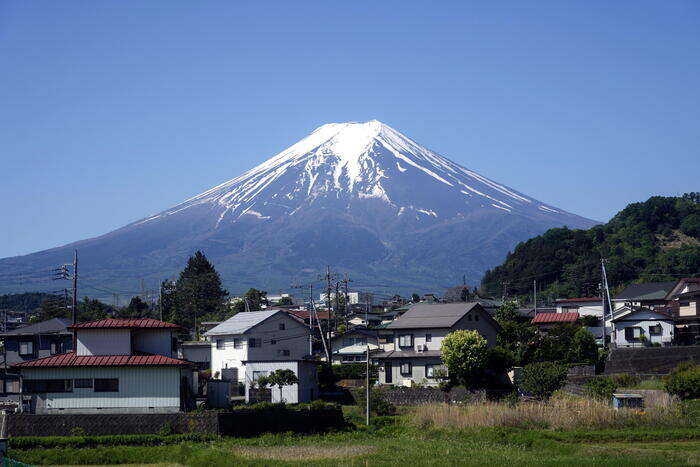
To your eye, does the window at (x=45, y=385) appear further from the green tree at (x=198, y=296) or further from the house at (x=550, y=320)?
the green tree at (x=198, y=296)

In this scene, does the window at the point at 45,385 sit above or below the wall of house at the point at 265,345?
below

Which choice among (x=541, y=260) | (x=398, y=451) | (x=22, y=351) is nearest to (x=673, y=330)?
(x=398, y=451)

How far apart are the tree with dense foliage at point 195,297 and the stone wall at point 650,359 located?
42966 mm

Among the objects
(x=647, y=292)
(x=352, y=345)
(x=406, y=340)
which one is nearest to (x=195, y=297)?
(x=352, y=345)

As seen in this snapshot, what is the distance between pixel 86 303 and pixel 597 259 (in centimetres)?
5130

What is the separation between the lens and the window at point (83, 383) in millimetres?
35969

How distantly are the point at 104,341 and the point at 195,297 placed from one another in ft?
182

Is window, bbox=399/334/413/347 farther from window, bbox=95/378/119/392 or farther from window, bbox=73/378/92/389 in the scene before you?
window, bbox=73/378/92/389

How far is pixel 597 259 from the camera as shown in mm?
101750

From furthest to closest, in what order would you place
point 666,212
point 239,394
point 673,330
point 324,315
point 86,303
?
point 666,212, point 86,303, point 324,315, point 673,330, point 239,394

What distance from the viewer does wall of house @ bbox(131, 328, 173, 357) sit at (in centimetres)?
3764

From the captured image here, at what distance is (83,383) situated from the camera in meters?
36.0

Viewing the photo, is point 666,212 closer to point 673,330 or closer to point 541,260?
point 541,260

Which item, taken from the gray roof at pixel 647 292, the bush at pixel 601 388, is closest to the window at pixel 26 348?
the bush at pixel 601 388
